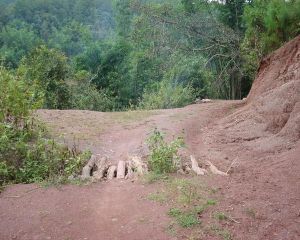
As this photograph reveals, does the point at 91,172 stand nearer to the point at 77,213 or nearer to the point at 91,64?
the point at 77,213

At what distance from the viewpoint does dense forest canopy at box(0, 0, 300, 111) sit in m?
11.1

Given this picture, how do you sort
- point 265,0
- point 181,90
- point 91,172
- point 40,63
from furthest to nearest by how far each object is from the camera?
1. point 181,90
2. point 40,63
3. point 265,0
4. point 91,172

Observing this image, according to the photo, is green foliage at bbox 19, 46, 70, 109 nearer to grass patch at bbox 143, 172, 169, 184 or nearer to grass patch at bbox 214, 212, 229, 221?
grass patch at bbox 143, 172, 169, 184

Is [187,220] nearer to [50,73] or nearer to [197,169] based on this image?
[197,169]

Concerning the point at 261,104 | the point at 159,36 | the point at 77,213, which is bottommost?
the point at 77,213

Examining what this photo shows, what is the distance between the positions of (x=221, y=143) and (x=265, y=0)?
18.7 ft

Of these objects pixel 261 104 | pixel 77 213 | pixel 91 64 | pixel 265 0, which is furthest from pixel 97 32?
pixel 77 213

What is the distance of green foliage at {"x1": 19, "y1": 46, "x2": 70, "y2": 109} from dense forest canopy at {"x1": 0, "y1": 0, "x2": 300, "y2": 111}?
38 mm

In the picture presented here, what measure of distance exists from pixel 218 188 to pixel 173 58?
11669mm

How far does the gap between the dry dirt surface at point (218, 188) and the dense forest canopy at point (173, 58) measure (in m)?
1.90

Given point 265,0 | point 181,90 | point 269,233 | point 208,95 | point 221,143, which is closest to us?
point 269,233

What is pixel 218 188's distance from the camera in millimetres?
5250

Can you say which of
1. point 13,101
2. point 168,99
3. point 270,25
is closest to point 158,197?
point 13,101

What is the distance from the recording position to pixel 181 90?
1642cm
